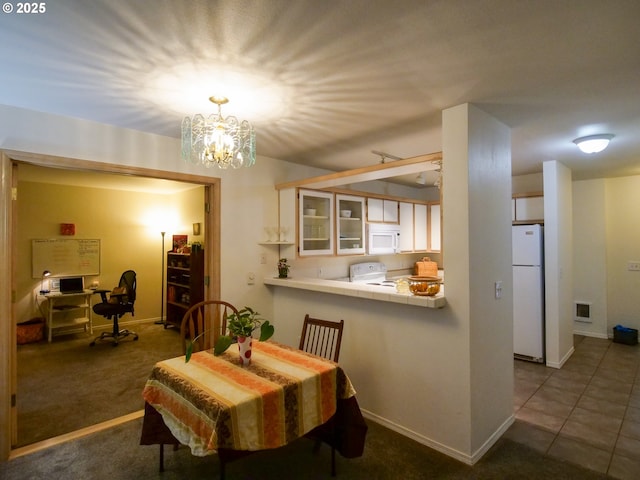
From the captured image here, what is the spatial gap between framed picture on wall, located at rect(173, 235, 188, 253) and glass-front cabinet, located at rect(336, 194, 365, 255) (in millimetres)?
3281

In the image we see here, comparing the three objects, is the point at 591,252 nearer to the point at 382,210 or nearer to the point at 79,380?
the point at 382,210

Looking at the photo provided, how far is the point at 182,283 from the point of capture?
19.1 feet

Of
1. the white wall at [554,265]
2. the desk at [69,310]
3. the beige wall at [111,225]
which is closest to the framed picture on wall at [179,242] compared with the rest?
the beige wall at [111,225]

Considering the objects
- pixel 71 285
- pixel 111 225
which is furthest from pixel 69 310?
pixel 111 225

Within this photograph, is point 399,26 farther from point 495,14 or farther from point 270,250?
point 270,250

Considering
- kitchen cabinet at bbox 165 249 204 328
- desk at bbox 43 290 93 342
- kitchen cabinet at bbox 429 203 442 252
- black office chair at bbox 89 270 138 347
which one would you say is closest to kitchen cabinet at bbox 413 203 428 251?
kitchen cabinet at bbox 429 203 442 252

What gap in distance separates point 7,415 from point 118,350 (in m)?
2.49

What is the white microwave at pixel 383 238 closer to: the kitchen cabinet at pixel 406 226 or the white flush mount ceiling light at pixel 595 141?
the kitchen cabinet at pixel 406 226

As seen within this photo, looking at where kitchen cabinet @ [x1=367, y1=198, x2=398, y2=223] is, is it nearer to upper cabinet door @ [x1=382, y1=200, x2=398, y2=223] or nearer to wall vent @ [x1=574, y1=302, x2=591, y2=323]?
upper cabinet door @ [x1=382, y1=200, x2=398, y2=223]

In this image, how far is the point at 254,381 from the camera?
1.81 metres

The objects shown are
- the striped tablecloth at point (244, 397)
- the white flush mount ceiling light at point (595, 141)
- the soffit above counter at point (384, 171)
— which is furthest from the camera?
the white flush mount ceiling light at point (595, 141)

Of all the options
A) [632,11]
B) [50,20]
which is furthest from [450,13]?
[50,20]

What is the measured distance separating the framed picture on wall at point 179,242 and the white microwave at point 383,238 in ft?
11.3

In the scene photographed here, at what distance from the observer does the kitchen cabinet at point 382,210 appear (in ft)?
14.8
